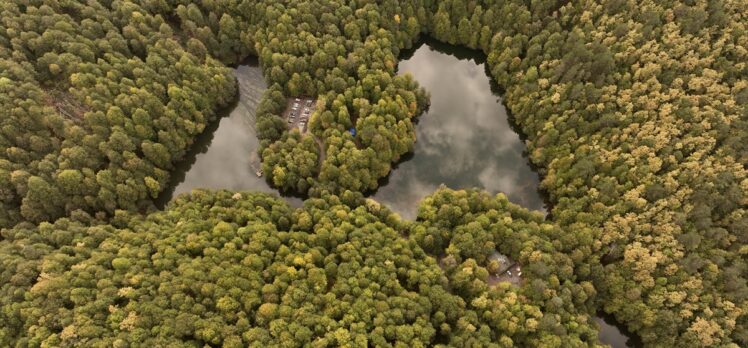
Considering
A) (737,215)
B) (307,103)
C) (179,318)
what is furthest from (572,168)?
(179,318)

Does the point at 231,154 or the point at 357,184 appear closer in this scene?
the point at 357,184

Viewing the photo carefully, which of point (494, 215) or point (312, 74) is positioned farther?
point (312, 74)

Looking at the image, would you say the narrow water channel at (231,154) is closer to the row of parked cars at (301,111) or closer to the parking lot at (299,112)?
the parking lot at (299,112)

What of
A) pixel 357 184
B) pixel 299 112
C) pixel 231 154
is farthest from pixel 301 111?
pixel 357 184

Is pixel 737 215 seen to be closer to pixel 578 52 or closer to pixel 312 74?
pixel 578 52

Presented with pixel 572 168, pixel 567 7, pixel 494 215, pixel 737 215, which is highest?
pixel 567 7

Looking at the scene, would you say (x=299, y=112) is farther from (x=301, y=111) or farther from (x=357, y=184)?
(x=357, y=184)
